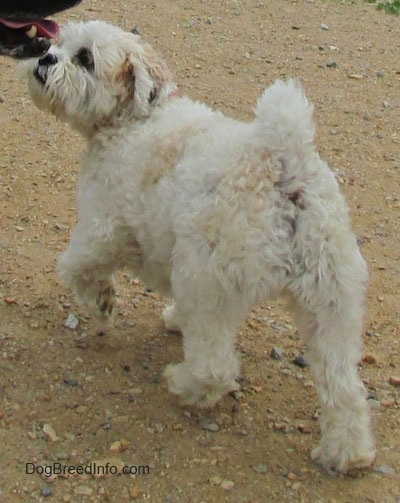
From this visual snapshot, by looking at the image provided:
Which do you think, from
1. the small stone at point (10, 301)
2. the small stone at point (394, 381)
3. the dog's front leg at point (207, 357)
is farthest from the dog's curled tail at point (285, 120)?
the small stone at point (10, 301)

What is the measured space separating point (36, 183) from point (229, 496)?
9.01 ft

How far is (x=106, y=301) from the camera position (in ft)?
13.1

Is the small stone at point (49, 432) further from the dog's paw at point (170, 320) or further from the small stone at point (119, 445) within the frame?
the dog's paw at point (170, 320)

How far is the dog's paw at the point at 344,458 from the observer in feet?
10.6

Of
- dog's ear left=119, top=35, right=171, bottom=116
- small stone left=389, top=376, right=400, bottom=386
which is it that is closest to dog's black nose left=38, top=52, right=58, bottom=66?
dog's ear left=119, top=35, right=171, bottom=116

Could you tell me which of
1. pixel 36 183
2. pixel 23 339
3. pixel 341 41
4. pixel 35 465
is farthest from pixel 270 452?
pixel 341 41

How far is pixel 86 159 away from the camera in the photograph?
12.9ft

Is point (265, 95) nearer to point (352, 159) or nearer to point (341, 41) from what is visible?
point (352, 159)

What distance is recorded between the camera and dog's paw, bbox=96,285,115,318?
396 centimetres

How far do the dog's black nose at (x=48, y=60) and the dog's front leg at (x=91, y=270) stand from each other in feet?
2.31

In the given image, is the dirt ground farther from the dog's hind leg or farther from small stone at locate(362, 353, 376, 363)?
the dog's hind leg

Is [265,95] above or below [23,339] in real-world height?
above

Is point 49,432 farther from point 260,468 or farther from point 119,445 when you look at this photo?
point 260,468

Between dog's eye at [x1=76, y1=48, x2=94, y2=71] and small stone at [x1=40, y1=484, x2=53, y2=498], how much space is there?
5.65ft
